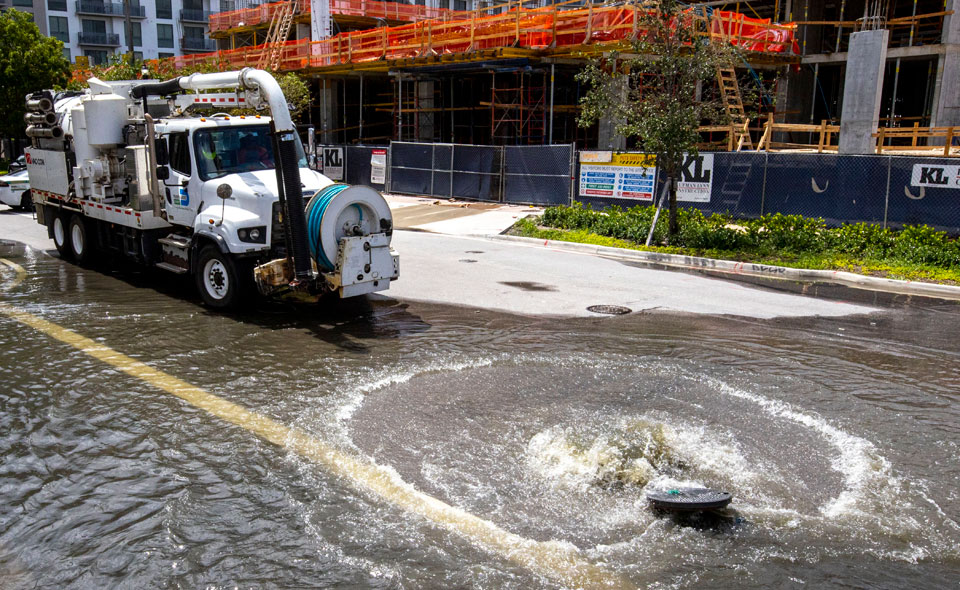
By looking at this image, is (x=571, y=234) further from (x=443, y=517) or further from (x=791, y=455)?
(x=443, y=517)

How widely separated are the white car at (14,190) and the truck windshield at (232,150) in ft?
52.1

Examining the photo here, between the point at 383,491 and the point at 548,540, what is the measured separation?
1324 mm

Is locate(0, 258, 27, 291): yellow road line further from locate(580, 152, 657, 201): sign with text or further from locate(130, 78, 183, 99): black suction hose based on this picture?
locate(580, 152, 657, 201): sign with text

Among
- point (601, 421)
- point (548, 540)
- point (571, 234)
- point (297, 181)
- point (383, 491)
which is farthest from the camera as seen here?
point (571, 234)

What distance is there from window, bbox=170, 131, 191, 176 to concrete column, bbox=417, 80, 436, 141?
23.7 m

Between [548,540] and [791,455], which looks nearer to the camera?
[548,540]

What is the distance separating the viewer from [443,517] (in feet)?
17.7

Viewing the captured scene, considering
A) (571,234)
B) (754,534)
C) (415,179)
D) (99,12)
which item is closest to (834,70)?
(415,179)

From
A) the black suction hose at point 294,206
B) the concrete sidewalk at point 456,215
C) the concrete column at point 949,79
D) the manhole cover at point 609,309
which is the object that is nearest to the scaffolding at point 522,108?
the concrete sidewalk at point 456,215

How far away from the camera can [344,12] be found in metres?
47.6

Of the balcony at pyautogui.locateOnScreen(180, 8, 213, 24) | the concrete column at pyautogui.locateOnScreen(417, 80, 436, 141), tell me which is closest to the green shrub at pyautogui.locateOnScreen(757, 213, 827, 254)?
the concrete column at pyautogui.locateOnScreen(417, 80, 436, 141)

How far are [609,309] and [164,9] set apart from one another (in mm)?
81798

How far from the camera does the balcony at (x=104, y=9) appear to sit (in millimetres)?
78062

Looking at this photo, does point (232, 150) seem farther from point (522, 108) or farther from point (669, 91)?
point (522, 108)
